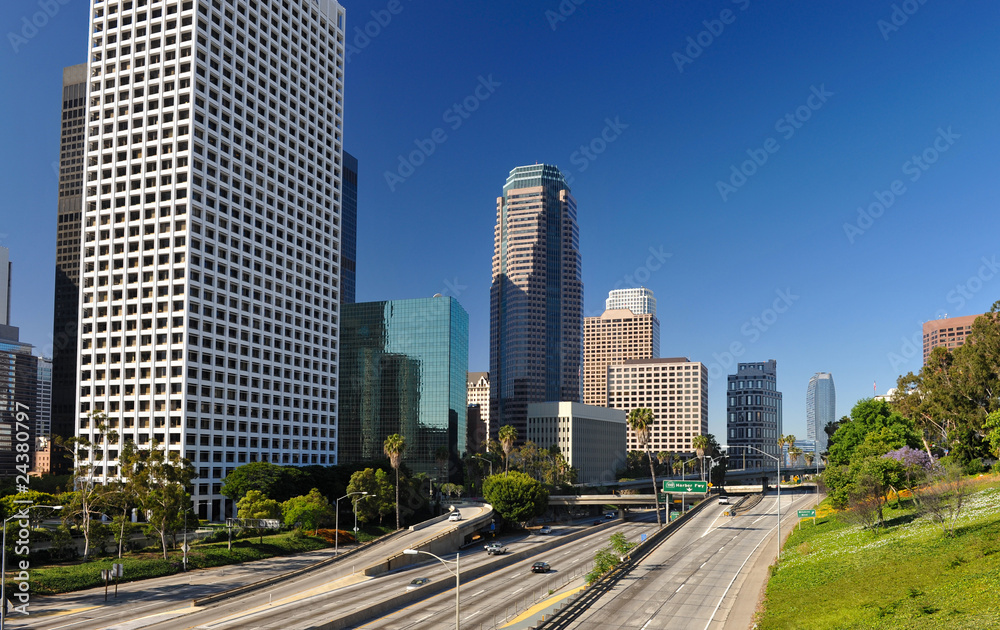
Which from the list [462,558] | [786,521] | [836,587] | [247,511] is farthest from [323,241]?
[836,587]

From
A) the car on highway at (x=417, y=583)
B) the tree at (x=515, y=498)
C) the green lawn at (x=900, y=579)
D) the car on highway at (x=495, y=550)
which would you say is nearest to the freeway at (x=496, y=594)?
the car on highway at (x=495, y=550)

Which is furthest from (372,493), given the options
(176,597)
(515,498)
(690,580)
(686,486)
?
(690,580)

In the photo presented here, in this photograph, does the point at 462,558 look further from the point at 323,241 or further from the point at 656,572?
the point at 323,241

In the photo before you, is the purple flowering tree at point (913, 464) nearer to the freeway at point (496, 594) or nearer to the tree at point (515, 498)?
the freeway at point (496, 594)

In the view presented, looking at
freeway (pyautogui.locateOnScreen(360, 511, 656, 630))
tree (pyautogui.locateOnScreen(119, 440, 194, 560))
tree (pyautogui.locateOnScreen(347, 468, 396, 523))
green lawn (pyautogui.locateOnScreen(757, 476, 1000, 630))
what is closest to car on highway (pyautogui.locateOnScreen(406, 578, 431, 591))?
freeway (pyautogui.locateOnScreen(360, 511, 656, 630))

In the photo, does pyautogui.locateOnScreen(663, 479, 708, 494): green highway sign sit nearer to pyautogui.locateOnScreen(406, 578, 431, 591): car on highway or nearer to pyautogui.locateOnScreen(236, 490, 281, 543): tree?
pyautogui.locateOnScreen(406, 578, 431, 591): car on highway

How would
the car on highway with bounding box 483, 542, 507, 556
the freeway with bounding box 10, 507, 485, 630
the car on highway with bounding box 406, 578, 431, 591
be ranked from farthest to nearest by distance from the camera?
the car on highway with bounding box 483, 542, 507, 556 < the car on highway with bounding box 406, 578, 431, 591 < the freeway with bounding box 10, 507, 485, 630
